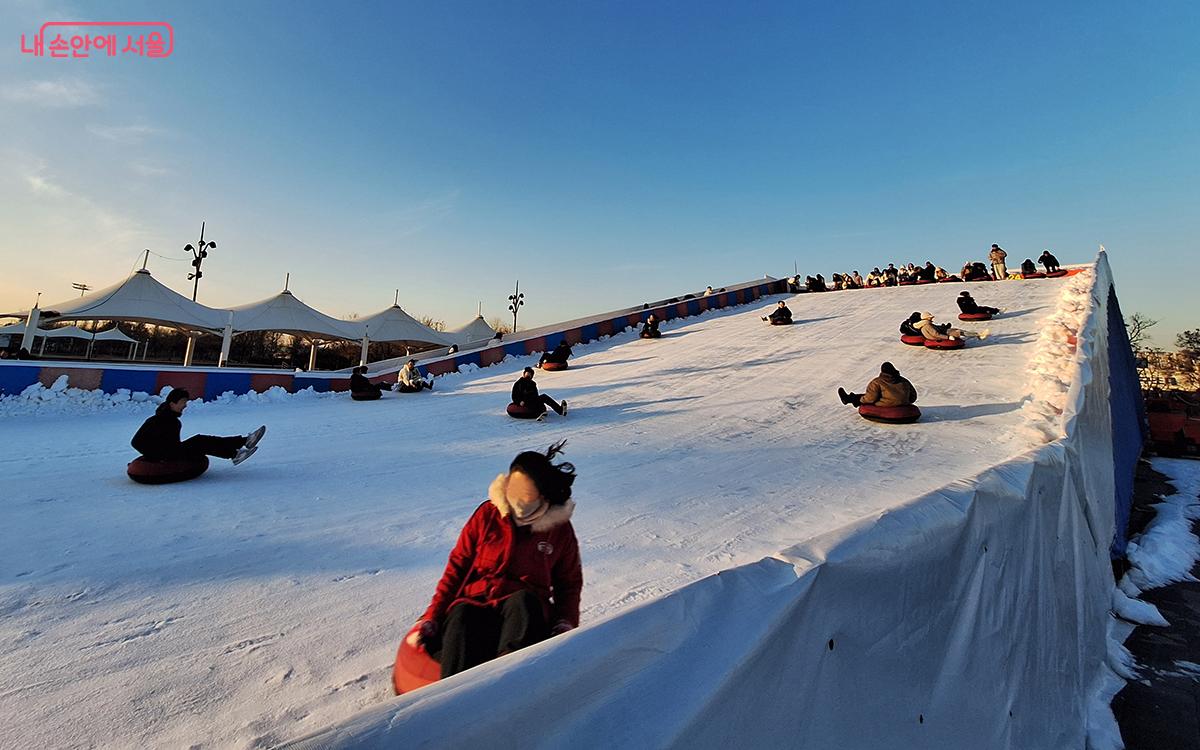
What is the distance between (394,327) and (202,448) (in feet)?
68.5

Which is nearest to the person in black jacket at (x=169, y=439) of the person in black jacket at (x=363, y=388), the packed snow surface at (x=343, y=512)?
the packed snow surface at (x=343, y=512)

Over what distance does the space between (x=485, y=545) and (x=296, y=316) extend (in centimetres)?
2231

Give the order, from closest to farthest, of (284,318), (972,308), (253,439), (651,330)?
(253,439)
(972,308)
(651,330)
(284,318)

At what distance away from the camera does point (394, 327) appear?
24.2 metres

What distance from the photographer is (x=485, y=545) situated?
1.97m

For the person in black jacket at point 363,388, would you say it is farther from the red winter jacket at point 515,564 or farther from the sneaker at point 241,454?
the red winter jacket at point 515,564

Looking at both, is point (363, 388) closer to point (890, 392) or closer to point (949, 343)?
point (890, 392)

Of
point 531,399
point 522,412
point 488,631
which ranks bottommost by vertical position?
point 488,631

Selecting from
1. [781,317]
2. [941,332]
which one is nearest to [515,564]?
[941,332]

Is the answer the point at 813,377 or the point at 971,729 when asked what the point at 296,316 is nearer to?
the point at 813,377

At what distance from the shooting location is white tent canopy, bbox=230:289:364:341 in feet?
65.8

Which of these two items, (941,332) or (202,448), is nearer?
(202,448)

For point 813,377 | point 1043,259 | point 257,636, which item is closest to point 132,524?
point 257,636

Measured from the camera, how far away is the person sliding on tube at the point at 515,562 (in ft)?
5.67
